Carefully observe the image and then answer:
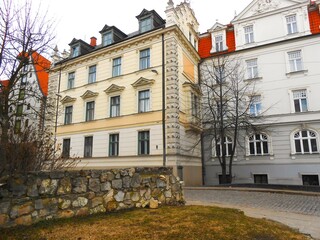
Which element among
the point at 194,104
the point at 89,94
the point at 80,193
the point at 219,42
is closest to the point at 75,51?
the point at 89,94

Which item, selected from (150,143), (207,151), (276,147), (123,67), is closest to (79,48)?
(123,67)

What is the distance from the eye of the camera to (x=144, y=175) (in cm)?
767

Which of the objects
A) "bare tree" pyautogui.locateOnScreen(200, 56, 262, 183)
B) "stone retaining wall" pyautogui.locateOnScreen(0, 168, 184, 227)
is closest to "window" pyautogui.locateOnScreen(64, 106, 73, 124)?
"bare tree" pyautogui.locateOnScreen(200, 56, 262, 183)

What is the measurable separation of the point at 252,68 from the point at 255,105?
338cm

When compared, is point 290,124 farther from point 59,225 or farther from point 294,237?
point 59,225

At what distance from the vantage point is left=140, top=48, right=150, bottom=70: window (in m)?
21.0

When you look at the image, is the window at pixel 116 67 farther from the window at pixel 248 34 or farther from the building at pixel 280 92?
the window at pixel 248 34

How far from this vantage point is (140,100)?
2052 centimetres

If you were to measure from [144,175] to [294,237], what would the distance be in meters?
4.13

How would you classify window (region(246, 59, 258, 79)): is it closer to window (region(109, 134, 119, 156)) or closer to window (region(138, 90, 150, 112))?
window (region(138, 90, 150, 112))

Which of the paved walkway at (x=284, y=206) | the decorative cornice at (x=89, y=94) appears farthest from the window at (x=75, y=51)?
the paved walkway at (x=284, y=206)

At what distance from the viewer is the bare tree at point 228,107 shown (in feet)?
66.4

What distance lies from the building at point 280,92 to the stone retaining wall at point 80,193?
46.1 ft

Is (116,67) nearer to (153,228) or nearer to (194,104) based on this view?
(194,104)
